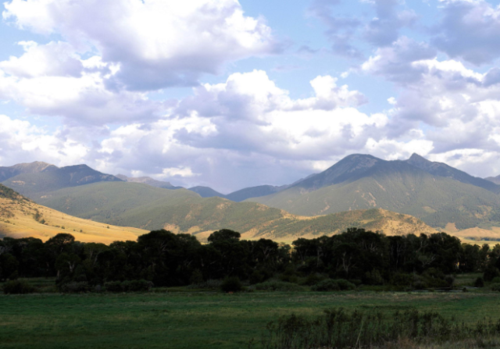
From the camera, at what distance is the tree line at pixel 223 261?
77.9m

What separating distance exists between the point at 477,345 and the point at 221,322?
709 inches

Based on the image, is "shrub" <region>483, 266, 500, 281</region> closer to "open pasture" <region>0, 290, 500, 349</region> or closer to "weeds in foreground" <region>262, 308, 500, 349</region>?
"open pasture" <region>0, 290, 500, 349</region>

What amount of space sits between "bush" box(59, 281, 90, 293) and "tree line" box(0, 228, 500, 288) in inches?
47.1

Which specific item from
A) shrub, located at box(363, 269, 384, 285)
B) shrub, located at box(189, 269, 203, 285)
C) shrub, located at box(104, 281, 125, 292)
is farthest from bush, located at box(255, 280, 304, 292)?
shrub, located at box(104, 281, 125, 292)

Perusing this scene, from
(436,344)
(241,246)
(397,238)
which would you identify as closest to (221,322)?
(436,344)

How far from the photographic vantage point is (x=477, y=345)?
2195 centimetres

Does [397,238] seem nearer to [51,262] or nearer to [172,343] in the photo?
[51,262]

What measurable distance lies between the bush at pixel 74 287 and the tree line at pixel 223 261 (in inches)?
47.1

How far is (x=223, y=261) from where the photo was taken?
86.6 meters

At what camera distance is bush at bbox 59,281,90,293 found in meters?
64.0

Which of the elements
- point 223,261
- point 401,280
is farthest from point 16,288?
point 401,280

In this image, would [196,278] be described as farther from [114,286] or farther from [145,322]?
[145,322]

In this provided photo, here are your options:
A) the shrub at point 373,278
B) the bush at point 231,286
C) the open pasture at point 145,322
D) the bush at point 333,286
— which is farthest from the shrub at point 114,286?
the shrub at point 373,278

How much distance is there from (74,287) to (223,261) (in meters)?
30.6
